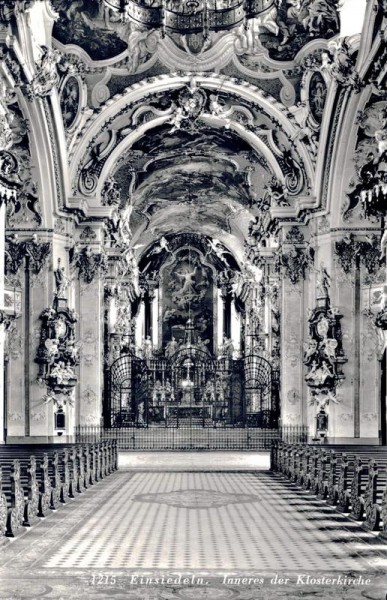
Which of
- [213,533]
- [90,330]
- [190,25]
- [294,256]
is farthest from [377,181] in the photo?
[90,330]

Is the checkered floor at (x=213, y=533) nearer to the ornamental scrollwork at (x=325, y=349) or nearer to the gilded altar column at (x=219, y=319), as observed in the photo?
the ornamental scrollwork at (x=325, y=349)

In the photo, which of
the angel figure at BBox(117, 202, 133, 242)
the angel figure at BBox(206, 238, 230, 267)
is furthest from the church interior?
the angel figure at BBox(206, 238, 230, 267)

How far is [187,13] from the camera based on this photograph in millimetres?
20500

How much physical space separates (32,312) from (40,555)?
13.3m

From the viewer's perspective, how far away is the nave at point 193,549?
780 centimetres

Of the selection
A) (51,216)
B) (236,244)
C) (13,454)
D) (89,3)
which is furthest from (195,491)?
(236,244)

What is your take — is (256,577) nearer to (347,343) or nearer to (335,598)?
(335,598)

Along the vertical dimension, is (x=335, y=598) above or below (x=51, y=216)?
below

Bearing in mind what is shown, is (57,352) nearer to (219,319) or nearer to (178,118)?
(178,118)

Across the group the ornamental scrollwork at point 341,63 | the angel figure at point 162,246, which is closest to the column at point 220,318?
the angel figure at point 162,246

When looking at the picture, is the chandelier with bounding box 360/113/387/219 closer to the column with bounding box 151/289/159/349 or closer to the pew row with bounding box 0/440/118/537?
the pew row with bounding box 0/440/118/537

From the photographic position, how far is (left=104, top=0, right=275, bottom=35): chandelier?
19516 mm

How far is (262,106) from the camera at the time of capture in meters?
23.2

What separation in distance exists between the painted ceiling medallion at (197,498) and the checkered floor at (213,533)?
14 millimetres
